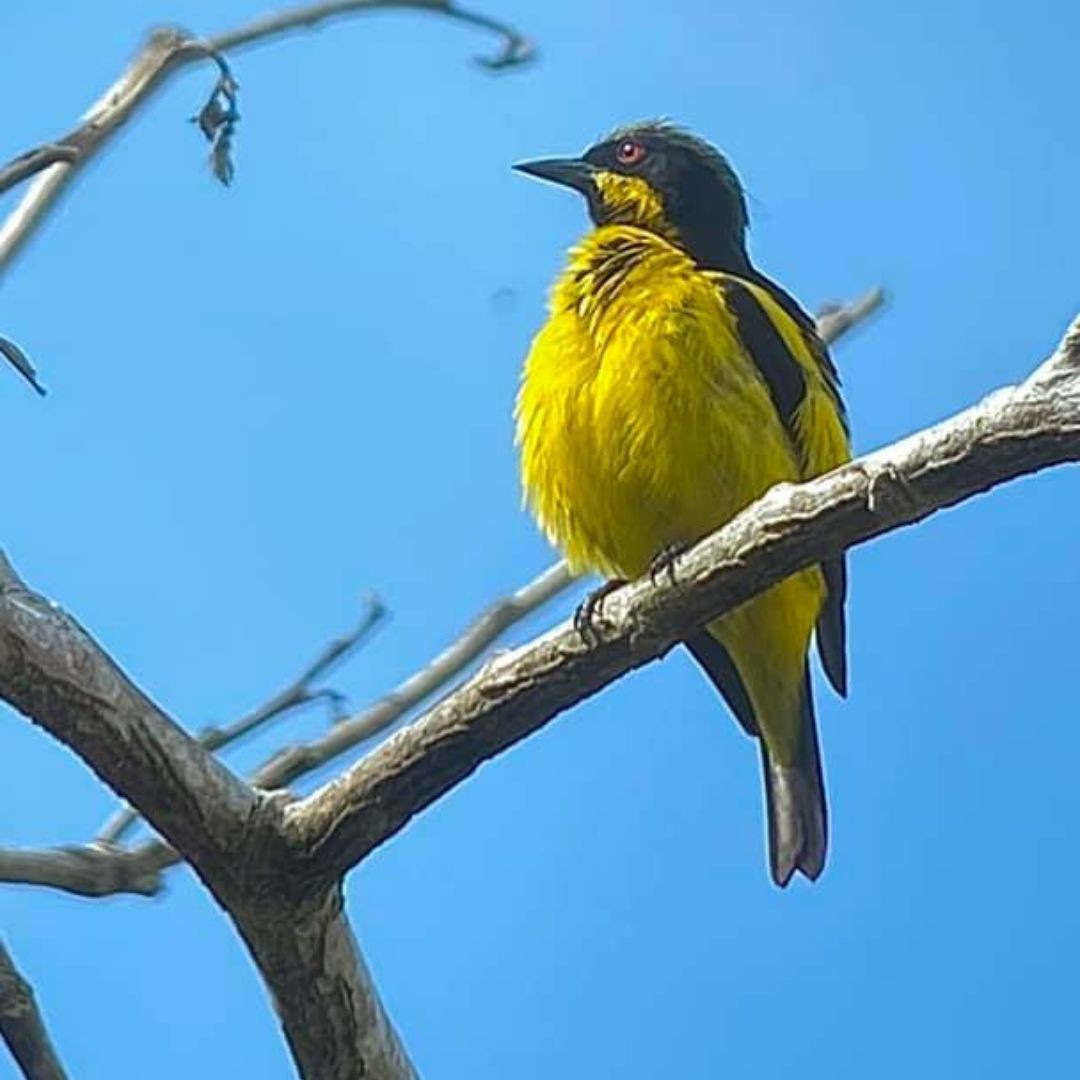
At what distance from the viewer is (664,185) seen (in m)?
4.78

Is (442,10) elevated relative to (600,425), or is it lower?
elevated

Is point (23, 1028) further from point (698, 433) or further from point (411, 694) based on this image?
point (698, 433)

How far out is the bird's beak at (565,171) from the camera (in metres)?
4.88

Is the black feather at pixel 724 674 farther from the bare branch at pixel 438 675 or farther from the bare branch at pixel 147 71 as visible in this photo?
the bare branch at pixel 147 71

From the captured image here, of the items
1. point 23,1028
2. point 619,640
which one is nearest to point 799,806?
point 619,640

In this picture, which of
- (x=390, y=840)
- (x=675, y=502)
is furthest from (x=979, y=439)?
(x=675, y=502)

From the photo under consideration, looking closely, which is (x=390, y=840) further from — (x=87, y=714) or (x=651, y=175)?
(x=651, y=175)

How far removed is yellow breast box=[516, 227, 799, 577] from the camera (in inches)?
159

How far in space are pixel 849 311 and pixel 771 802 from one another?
1.03m

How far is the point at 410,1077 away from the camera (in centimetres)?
304

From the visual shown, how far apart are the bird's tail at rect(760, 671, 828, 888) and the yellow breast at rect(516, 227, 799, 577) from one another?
1.80 feet

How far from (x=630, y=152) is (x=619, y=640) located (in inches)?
87.2

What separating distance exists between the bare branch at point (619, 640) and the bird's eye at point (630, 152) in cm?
198

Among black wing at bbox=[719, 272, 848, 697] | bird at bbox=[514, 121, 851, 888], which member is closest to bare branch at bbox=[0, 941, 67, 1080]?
bird at bbox=[514, 121, 851, 888]
